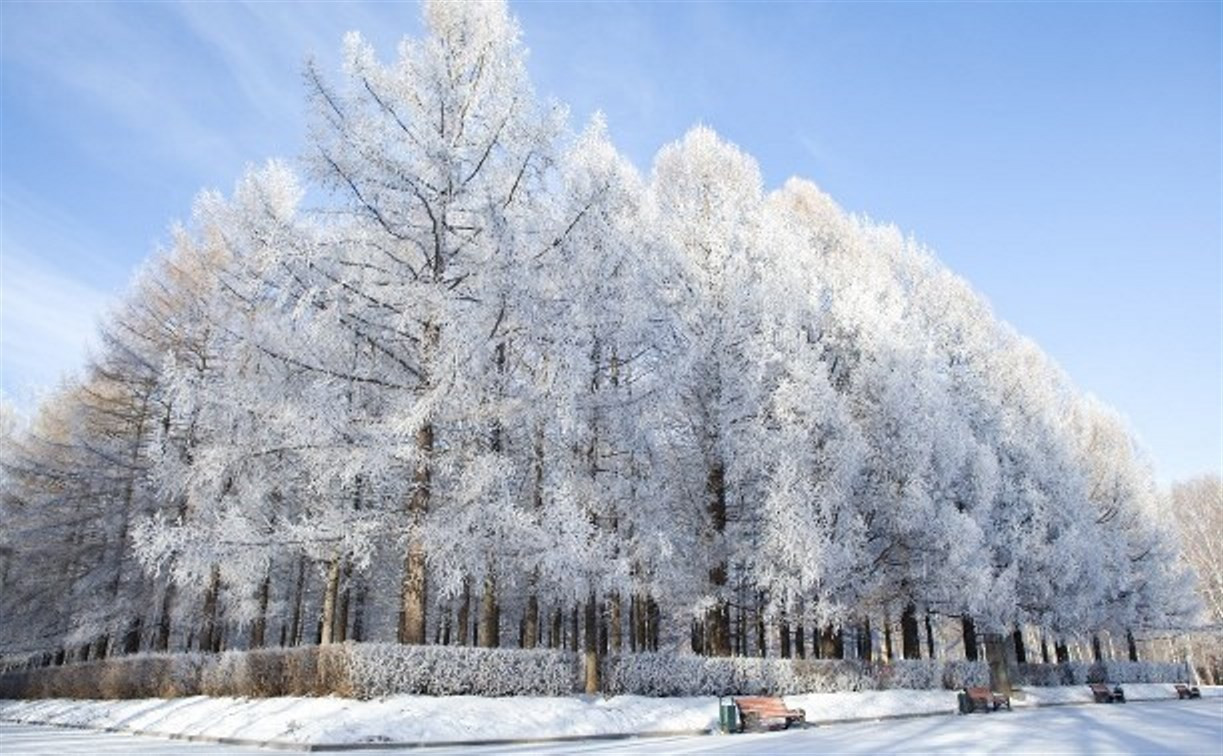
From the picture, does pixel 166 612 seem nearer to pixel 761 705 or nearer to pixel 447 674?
pixel 447 674

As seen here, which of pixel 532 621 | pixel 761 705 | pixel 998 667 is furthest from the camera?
pixel 998 667

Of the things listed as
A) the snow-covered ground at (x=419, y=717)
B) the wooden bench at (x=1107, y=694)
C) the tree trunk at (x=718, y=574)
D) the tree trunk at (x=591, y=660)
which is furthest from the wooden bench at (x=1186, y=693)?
the tree trunk at (x=591, y=660)

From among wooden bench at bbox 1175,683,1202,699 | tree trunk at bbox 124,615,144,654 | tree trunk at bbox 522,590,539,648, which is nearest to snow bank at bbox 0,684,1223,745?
tree trunk at bbox 522,590,539,648

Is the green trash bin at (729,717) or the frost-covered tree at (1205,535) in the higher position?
the frost-covered tree at (1205,535)

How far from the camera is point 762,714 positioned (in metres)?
15.1

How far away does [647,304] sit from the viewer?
1692cm

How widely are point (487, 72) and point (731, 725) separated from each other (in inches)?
480

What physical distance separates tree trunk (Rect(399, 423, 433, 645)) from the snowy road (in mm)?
2444

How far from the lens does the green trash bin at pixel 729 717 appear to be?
14719 mm

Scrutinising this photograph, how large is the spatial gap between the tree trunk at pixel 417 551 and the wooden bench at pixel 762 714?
605cm

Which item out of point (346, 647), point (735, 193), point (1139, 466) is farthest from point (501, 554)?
point (1139, 466)

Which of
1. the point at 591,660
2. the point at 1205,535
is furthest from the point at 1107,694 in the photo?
the point at 1205,535

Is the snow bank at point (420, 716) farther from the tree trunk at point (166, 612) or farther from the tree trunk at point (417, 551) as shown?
the tree trunk at point (166, 612)

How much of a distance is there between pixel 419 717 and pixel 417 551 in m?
2.55
